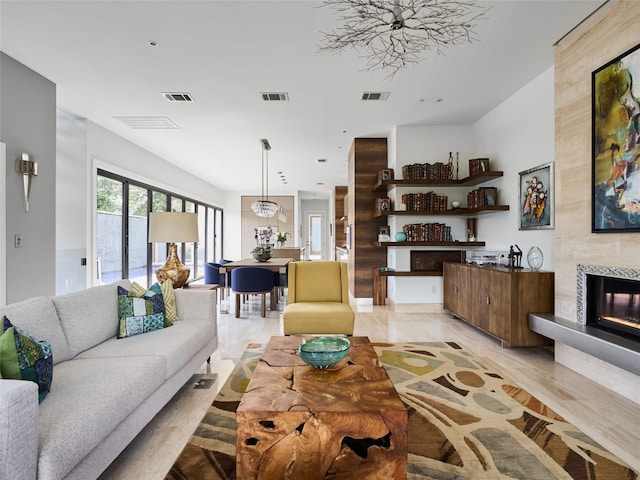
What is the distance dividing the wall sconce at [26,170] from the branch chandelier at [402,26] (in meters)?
3.11

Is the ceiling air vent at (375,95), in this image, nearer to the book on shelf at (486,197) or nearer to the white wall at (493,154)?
the white wall at (493,154)

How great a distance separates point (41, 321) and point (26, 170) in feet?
7.30

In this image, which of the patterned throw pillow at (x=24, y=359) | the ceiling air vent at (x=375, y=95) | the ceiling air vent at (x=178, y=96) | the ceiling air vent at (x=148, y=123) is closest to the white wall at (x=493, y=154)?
the ceiling air vent at (x=375, y=95)

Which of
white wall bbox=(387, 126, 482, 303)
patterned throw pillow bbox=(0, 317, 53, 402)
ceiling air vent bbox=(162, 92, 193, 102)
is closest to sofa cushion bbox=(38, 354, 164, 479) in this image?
patterned throw pillow bbox=(0, 317, 53, 402)

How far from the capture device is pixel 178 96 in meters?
4.30

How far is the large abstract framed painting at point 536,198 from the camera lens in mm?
3779

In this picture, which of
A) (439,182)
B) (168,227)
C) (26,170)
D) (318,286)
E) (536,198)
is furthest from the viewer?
(439,182)

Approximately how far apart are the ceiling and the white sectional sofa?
2172 millimetres

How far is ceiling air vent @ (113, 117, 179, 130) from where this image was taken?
504 centimetres

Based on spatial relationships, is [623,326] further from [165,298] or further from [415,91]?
[165,298]

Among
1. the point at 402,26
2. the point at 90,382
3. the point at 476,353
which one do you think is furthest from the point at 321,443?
the point at 476,353

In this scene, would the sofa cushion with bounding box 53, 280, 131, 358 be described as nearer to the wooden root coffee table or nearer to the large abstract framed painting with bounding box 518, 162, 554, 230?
the wooden root coffee table

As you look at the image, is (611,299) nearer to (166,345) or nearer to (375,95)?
(375,95)

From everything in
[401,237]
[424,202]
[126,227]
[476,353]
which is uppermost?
[424,202]
